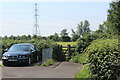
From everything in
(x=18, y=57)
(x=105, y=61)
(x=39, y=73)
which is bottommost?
(x=39, y=73)

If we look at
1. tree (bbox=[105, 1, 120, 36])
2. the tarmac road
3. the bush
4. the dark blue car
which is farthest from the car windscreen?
tree (bbox=[105, 1, 120, 36])

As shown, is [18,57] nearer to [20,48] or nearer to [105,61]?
[20,48]

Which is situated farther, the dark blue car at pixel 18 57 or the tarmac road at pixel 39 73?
the dark blue car at pixel 18 57

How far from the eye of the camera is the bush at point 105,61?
7562 mm

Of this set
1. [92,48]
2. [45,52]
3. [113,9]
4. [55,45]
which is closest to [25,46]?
[45,52]

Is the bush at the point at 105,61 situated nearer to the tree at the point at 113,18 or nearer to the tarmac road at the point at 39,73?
the tarmac road at the point at 39,73

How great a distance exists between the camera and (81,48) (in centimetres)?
1750

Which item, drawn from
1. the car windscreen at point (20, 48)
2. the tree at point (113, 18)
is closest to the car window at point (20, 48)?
the car windscreen at point (20, 48)

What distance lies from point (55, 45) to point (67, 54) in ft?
3.83

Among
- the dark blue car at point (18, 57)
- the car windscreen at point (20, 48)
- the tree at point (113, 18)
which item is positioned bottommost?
the dark blue car at point (18, 57)

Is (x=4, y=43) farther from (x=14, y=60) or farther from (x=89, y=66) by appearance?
(x=89, y=66)

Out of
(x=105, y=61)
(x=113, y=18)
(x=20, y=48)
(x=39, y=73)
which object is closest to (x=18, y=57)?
(x=20, y=48)

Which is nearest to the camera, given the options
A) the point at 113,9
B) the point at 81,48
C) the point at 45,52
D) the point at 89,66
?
the point at 89,66

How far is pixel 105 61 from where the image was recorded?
7699 mm
